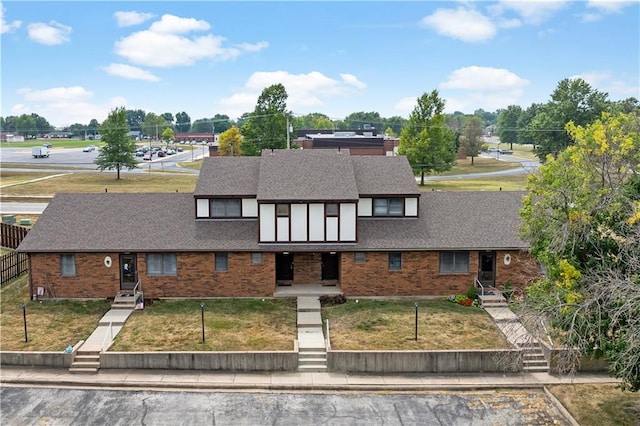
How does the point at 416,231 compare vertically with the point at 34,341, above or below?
above

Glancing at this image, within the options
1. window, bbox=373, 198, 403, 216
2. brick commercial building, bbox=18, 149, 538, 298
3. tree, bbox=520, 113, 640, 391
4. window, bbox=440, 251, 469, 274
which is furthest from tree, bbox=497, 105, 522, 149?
tree, bbox=520, 113, 640, 391

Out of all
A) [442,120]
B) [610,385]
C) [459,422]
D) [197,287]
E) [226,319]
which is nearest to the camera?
[459,422]

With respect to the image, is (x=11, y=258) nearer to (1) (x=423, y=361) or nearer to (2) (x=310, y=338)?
(2) (x=310, y=338)

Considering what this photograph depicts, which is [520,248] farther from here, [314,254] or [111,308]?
[111,308]

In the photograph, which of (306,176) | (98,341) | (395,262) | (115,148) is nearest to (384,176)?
(306,176)

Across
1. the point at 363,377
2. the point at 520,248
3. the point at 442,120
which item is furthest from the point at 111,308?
the point at 442,120

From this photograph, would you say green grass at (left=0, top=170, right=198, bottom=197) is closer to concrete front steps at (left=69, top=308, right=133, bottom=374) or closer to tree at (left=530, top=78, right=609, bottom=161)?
concrete front steps at (left=69, top=308, right=133, bottom=374)

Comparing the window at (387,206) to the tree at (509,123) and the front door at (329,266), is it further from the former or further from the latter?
the tree at (509,123)
